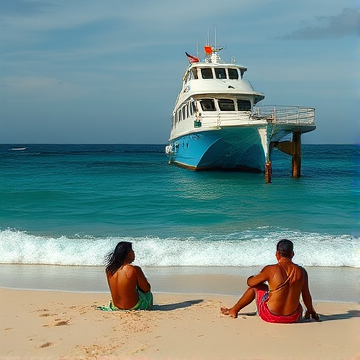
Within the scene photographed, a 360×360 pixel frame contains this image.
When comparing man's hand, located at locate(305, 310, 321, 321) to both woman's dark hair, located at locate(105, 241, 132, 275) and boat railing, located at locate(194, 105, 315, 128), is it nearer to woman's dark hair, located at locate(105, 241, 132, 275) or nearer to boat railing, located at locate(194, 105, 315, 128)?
woman's dark hair, located at locate(105, 241, 132, 275)

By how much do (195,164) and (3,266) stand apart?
64.2 ft

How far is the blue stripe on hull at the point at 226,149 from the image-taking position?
23.7 meters

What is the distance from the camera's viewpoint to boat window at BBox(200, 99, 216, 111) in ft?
85.4

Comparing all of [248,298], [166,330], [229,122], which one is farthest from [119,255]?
[229,122]

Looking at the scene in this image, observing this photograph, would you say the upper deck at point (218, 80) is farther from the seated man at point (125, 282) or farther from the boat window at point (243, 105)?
the seated man at point (125, 282)

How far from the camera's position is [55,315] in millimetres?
5809

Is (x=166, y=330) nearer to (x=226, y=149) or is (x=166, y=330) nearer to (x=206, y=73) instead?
(x=226, y=149)

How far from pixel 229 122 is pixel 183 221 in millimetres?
9977

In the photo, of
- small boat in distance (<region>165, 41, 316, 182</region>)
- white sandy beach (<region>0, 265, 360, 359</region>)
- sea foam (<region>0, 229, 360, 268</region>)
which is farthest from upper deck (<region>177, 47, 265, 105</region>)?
white sandy beach (<region>0, 265, 360, 359</region>)

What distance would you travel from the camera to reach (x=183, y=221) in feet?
47.5

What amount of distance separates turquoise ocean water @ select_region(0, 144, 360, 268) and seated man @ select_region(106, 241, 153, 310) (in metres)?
3.60

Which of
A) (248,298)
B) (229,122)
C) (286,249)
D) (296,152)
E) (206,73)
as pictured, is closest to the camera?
(286,249)

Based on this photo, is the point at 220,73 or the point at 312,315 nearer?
the point at 312,315

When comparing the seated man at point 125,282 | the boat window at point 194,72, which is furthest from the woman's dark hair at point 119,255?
the boat window at point 194,72
